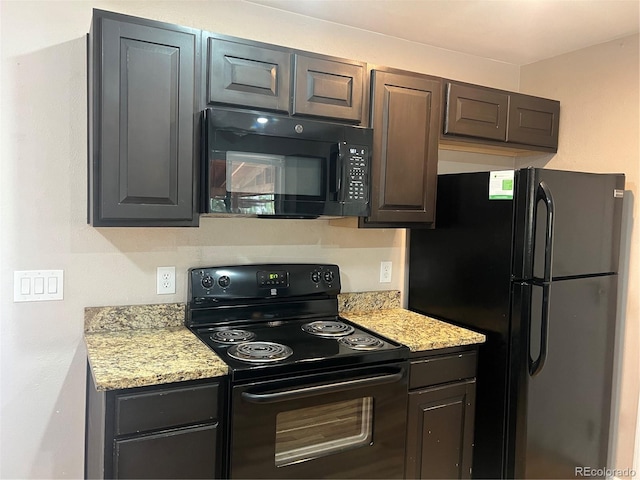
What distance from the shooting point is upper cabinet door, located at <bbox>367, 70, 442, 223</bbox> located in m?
2.26

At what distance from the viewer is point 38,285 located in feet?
6.45

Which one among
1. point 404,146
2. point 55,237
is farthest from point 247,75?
point 55,237

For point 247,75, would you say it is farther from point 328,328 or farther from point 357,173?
point 328,328

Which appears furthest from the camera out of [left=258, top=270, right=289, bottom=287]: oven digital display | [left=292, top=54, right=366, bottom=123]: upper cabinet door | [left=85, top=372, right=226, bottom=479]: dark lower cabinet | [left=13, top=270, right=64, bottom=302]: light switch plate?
[left=258, top=270, right=289, bottom=287]: oven digital display

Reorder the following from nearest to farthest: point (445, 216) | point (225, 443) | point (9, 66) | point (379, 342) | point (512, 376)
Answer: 1. point (225, 443)
2. point (9, 66)
3. point (379, 342)
4. point (512, 376)
5. point (445, 216)

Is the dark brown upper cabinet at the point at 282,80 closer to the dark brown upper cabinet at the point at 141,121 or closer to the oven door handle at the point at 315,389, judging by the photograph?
the dark brown upper cabinet at the point at 141,121

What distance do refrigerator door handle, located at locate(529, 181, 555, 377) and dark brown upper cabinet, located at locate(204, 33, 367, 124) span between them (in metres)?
0.86

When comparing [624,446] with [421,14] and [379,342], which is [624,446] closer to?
[379,342]

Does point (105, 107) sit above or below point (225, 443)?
above

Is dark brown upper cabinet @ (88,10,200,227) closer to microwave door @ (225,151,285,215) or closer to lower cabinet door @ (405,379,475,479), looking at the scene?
microwave door @ (225,151,285,215)

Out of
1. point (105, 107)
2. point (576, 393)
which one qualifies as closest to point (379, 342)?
point (576, 393)

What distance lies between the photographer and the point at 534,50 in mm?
2771

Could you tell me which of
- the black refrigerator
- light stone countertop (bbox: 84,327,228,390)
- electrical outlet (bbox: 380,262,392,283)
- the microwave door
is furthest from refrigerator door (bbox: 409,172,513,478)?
light stone countertop (bbox: 84,327,228,390)

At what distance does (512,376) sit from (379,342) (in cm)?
65
